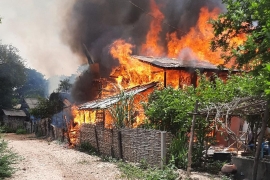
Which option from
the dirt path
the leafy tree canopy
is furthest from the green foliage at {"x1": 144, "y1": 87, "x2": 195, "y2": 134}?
the dirt path

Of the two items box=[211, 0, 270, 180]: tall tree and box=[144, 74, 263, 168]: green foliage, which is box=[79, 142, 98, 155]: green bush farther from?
box=[211, 0, 270, 180]: tall tree

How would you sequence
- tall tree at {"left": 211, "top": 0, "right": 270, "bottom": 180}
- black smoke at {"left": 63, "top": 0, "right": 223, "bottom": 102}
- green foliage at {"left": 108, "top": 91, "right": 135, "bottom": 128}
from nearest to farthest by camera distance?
tall tree at {"left": 211, "top": 0, "right": 270, "bottom": 180}, green foliage at {"left": 108, "top": 91, "right": 135, "bottom": 128}, black smoke at {"left": 63, "top": 0, "right": 223, "bottom": 102}

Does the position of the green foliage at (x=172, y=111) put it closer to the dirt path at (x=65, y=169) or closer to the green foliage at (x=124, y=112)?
the green foliage at (x=124, y=112)

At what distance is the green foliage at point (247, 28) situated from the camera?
611 cm

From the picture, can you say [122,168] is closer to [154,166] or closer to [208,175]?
[154,166]

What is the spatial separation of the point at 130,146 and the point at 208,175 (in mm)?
3744

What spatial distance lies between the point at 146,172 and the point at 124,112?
4.29 m

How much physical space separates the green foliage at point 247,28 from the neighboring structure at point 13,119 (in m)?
35.7

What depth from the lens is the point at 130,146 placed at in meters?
12.5

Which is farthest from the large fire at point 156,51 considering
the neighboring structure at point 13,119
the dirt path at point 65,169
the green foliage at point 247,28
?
the neighboring structure at point 13,119

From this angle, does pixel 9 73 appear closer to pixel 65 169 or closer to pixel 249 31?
pixel 65 169

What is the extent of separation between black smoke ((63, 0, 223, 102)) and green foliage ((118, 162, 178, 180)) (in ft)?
53.5

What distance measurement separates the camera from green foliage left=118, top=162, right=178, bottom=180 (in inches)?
363

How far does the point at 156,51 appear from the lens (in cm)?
2708
